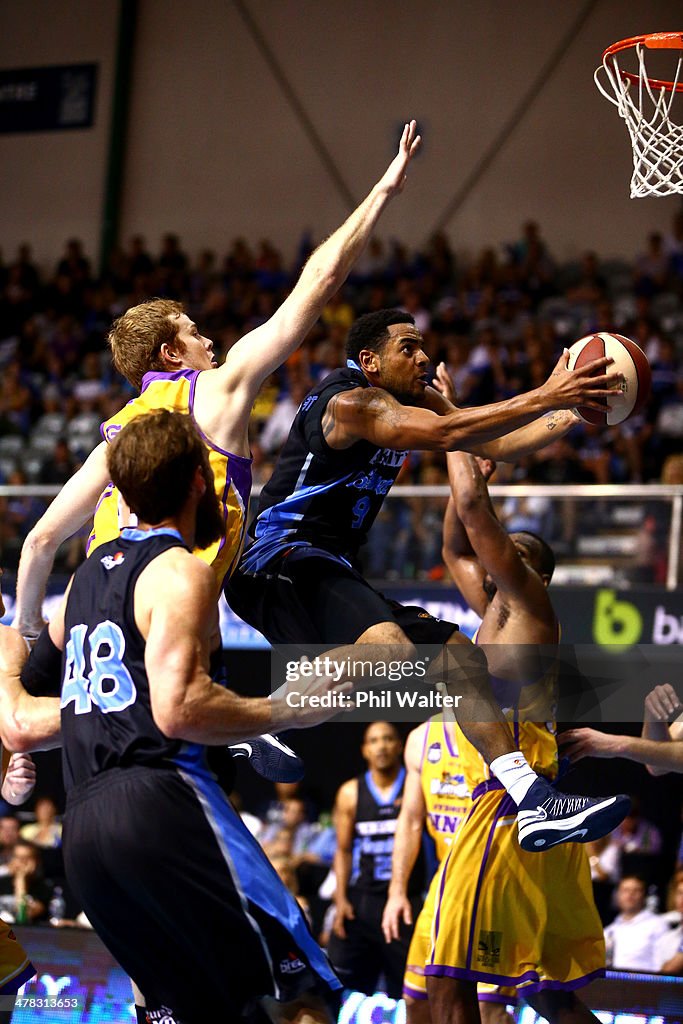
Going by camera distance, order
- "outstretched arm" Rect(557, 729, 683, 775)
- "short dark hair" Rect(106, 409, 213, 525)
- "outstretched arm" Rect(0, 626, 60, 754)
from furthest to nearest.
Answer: "outstretched arm" Rect(557, 729, 683, 775) → "outstretched arm" Rect(0, 626, 60, 754) → "short dark hair" Rect(106, 409, 213, 525)

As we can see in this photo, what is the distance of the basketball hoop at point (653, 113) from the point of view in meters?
6.28

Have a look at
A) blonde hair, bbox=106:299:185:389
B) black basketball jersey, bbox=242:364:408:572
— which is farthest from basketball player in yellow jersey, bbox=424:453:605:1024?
blonde hair, bbox=106:299:185:389

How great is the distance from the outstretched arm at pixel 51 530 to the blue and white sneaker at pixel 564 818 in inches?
87.4

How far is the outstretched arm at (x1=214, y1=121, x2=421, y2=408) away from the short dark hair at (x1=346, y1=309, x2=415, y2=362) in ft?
2.42

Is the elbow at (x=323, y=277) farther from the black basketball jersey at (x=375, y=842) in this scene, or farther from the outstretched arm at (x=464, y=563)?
the black basketball jersey at (x=375, y=842)

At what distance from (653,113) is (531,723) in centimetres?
344

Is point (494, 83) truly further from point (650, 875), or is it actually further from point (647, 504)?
point (650, 875)

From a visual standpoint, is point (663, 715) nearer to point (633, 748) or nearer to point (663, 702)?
point (663, 702)

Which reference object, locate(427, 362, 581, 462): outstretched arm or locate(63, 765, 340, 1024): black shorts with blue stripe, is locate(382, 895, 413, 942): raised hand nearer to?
locate(427, 362, 581, 462): outstretched arm

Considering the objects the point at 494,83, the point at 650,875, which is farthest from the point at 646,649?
the point at 494,83

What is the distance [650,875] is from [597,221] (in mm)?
10499

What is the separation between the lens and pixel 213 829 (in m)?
3.84

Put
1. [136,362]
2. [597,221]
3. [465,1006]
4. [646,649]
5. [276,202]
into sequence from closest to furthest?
1. [136,362]
2. [465,1006]
3. [646,649]
4. [597,221]
5. [276,202]

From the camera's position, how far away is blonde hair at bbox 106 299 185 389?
17.8 feet
